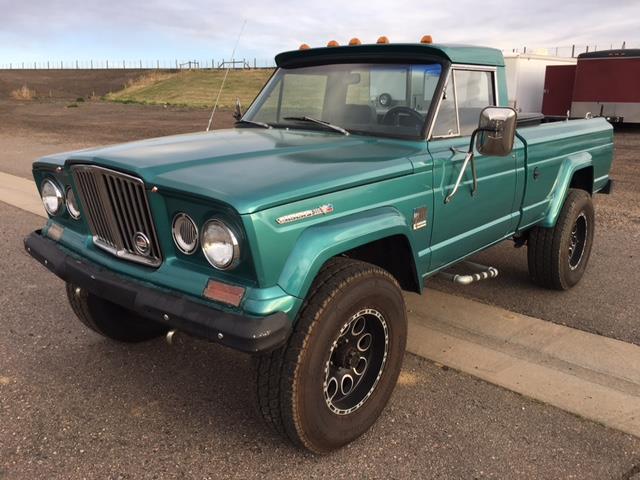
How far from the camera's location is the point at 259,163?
2.73 m

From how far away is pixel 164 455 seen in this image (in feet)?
8.93

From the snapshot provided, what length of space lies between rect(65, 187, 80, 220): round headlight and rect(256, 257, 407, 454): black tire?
1.40 m

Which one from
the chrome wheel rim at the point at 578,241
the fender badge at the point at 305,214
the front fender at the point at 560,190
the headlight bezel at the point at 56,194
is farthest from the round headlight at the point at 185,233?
the chrome wheel rim at the point at 578,241

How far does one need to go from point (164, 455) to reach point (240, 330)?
3.11 feet

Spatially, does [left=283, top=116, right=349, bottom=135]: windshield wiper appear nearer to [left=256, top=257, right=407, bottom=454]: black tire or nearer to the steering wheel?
the steering wheel

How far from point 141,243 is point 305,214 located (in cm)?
82

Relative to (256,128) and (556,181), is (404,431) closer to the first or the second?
(256,128)

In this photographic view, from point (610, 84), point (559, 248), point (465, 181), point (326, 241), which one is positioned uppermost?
point (610, 84)

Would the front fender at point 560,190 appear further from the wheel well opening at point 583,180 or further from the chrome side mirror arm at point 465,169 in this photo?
the chrome side mirror arm at point 465,169

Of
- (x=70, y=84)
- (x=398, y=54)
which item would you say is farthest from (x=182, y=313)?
(x=70, y=84)

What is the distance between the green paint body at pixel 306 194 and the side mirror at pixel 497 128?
263 millimetres

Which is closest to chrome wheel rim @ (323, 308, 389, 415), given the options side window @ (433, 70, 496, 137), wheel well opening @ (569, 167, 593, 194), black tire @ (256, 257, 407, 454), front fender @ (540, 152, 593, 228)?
black tire @ (256, 257, 407, 454)

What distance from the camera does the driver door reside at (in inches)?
129

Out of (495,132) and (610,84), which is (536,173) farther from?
(610,84)
